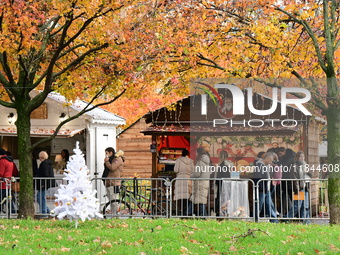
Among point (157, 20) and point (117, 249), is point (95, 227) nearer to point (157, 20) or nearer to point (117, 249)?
point (117, 249)

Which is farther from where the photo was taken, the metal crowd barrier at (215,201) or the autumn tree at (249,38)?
the metal crowd barrier at (215,201)

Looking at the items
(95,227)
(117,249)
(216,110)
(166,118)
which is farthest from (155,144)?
(117,249)

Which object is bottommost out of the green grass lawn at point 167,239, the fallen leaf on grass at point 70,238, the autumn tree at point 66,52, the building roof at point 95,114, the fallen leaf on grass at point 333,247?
the fallen leaf on grass at point 333,247

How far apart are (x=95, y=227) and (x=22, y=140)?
14.0 feet

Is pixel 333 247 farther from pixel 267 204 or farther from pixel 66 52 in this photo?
pixel 66 52

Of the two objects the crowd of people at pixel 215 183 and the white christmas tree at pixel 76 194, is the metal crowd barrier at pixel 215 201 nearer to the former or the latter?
the crowd of people at pixel 215 183

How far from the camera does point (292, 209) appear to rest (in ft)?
57.3

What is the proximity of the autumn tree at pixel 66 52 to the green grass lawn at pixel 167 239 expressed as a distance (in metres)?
3.78

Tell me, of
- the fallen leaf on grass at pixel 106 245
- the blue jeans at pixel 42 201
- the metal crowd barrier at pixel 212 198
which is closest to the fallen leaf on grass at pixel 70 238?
the fallen leaf on grass at pixel 106 245

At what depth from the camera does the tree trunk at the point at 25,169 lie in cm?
1717

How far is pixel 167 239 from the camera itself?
1179cm

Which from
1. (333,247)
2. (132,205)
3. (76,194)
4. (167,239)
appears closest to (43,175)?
(132,205)

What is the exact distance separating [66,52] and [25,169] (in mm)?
3175

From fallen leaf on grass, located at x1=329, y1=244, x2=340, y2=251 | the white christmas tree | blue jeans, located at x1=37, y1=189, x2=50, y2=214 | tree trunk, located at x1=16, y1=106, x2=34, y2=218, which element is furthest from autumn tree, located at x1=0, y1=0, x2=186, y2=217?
fallen leaf on grass, located at x1=329, y1=244, x2=340, y2=251
